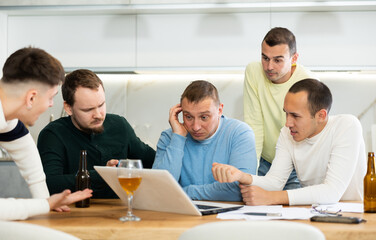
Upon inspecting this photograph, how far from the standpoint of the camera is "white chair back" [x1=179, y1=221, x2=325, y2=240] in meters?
1.33

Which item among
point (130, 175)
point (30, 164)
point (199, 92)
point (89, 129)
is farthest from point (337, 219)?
point (89, 129)

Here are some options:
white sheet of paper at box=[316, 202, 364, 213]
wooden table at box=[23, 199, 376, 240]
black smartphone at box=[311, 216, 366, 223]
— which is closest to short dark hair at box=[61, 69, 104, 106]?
wooden table at box=[23, 199, 376, 240]

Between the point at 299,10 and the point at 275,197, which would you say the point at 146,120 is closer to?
the point at 299,10

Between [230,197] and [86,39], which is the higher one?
[86,39]

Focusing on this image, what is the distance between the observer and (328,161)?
7.94 feet

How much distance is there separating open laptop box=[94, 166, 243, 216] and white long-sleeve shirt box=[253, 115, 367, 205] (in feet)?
1.40

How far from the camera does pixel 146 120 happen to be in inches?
168

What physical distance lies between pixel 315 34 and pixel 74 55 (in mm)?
→ 1864

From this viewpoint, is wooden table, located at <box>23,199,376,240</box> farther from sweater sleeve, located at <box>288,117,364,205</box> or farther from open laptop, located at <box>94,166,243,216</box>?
sweater sleeve, located at <box>288,117,364,205</box>

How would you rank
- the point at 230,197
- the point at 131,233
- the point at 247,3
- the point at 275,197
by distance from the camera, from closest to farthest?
1. the point at 131,233
2. the point at 275,197
3. the point at 230,197
4. the point at 247,3

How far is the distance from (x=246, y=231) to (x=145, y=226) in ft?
1.31

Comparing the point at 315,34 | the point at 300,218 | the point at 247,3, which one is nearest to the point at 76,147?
the point at 300,218

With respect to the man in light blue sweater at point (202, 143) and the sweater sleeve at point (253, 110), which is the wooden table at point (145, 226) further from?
the sweater sleeve at point (253, 110)

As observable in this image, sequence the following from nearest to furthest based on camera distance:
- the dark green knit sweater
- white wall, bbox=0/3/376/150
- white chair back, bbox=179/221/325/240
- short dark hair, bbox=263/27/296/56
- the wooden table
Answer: white chair back, bbox=179/221/325/240
the wooden table
the dark green knit sweater
short dark hair, bbox=263/27/296/56
white wall, bbox=0/3/376/150
